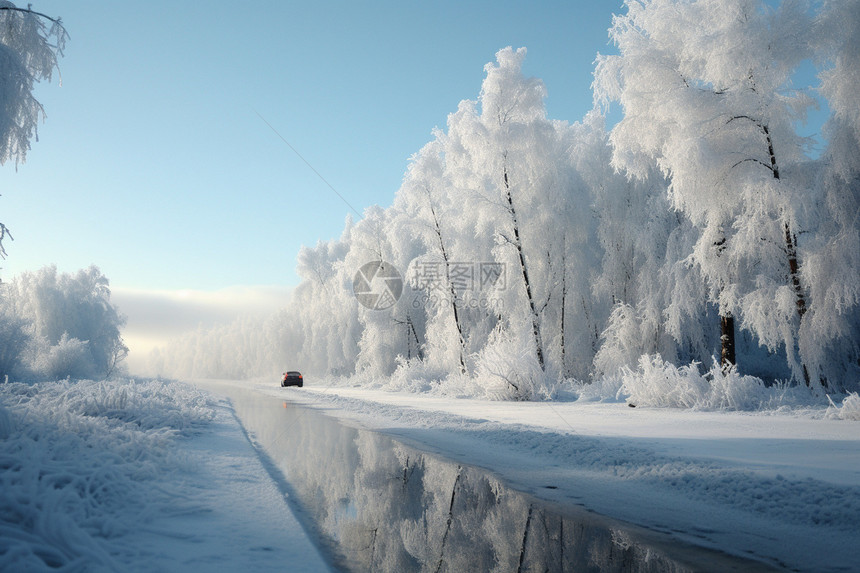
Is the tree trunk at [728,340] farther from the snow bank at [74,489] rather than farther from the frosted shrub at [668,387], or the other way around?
the snow bank at [74,489]

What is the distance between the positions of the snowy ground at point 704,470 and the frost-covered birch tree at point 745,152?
3.45 metres

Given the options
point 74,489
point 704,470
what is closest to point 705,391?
point 704,470

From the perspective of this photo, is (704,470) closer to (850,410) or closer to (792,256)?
(850,410)

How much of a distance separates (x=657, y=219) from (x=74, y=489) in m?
15.8

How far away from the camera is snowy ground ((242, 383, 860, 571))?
320 centimetres

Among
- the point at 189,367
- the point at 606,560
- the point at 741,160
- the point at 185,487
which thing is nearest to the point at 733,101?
the point at 741,160

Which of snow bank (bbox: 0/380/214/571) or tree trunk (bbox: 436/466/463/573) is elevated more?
snow bank (bbox: 0/380/214/571)

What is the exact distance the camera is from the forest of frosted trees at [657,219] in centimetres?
947

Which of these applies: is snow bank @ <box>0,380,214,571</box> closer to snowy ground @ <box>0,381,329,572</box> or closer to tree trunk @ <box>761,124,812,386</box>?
snowy ground @ <box>0,381,329,572</box>

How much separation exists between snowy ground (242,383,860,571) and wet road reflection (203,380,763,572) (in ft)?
1.21

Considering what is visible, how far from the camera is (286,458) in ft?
19.8

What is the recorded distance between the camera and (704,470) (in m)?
4.41

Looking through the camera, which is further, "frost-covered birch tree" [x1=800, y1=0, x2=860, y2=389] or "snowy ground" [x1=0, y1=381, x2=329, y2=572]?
"frost-covered birch tree" [x1=800, y1=0, x2=860, y2=389]

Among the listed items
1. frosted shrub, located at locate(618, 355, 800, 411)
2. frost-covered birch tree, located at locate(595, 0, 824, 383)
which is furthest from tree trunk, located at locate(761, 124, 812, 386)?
frosted shrub, located at locate(618, 355, 800, 411)
